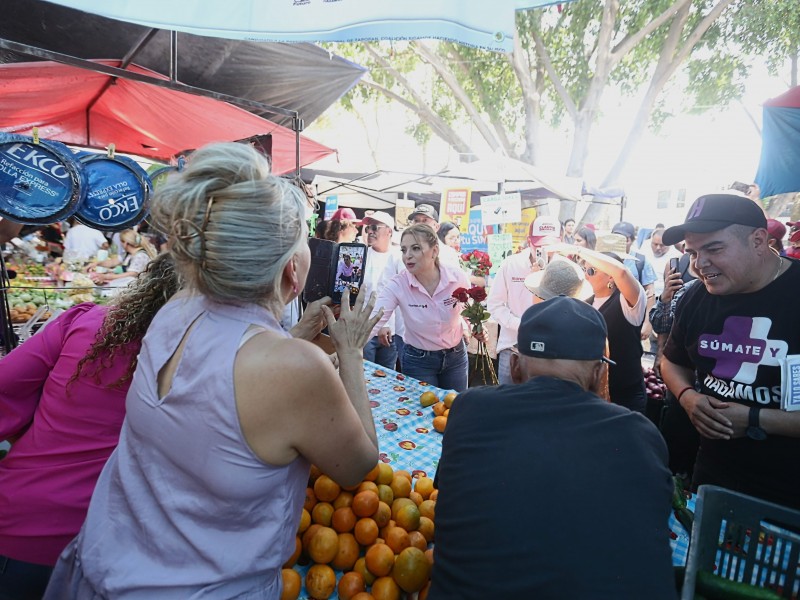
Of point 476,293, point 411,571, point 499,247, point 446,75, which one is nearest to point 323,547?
point 411,571

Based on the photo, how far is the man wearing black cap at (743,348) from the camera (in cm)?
181

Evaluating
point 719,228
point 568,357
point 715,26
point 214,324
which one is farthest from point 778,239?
point 715,26

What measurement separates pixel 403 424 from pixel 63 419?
5.35ft

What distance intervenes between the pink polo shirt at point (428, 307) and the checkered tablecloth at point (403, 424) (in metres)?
0.52

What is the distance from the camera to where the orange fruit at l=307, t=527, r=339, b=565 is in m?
1.50

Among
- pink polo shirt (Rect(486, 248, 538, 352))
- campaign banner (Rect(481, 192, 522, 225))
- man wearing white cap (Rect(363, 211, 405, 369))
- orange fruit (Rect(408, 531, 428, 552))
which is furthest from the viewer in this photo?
campaign banner (Rect(481, 192, 522, 225))

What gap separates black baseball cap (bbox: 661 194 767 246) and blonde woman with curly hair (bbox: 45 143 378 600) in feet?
5.70

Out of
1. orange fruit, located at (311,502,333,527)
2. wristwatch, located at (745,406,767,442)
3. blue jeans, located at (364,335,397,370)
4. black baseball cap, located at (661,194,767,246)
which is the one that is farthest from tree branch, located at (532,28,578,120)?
orange fruit, located at (311,502,333,527)

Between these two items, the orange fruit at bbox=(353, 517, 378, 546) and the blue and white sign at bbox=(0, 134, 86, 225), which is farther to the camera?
the blue and white sign at bbox=(0, 134, 86, 225)

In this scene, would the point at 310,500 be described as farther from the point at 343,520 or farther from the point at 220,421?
the point at 220,421

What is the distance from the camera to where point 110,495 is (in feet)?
3.69

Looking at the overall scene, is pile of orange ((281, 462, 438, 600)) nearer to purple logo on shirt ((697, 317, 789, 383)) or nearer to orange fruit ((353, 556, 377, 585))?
orange fruit ((353, 556, 377, 585))

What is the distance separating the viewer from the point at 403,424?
2.59 meters

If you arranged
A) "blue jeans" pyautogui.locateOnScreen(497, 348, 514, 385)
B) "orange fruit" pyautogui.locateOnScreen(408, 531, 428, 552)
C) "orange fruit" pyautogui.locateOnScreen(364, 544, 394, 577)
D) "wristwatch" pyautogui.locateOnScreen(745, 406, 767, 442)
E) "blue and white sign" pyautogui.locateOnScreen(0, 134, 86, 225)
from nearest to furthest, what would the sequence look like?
1. "orange fruit" pyautogui.locateOnScreen(364, 544, 394, 577)
2. "orange fruit" pyautogui.locateOnScreen(408, 531, 428, 552)
3. "wristwatch" pyautogui.locateOnScreen(745, 406, 767, 442)
4. "blue and white sign" pyautogui.locateOnScreen(0, 134, 86, 225)
5. "blue jeans" pyautogui.locateOnScreen(497, 348, 514, 385)
